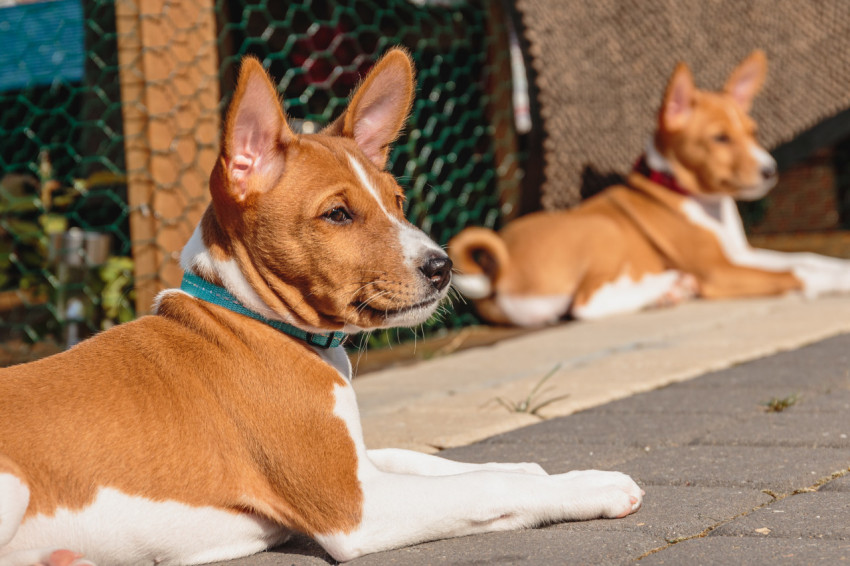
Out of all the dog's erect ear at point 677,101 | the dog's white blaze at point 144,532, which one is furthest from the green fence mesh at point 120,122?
the dog's white blaze at point 144,532

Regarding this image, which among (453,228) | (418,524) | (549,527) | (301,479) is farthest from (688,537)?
(453,228)

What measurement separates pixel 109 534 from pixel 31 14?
327cm

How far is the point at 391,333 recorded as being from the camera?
445cm

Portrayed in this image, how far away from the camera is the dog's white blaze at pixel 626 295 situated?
4773 millimetres

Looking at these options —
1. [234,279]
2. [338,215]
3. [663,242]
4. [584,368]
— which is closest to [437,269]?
[338,215]

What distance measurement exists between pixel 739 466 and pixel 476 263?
119 inches

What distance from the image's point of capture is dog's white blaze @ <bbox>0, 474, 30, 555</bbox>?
1504mm

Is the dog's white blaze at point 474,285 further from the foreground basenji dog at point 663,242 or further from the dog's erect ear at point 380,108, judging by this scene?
the dog's erect ear at point 380,108

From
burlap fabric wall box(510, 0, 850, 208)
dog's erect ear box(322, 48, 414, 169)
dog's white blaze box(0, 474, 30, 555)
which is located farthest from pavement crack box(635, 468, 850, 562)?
burlap fabric wall box(510, 0, 850, 208)

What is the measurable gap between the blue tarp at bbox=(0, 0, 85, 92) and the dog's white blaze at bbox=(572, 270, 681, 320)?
95.6 inches

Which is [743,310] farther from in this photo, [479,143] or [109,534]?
[109,534]

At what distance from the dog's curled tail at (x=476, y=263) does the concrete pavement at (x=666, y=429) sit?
610 millimetres

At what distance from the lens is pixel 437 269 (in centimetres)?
189

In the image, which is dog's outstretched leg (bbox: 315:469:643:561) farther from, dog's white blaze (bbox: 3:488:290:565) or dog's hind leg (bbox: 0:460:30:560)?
dog's hind leg (bbox: 0:460:30:560)
